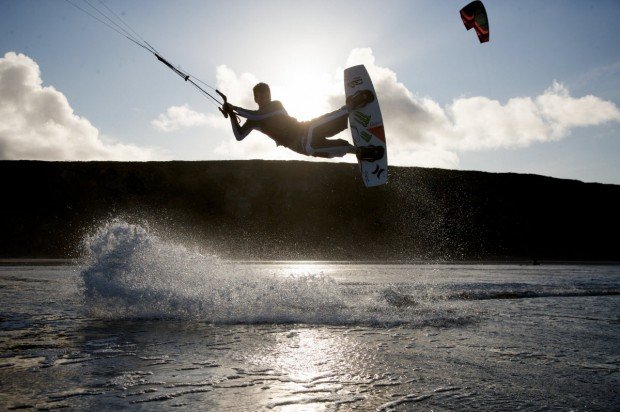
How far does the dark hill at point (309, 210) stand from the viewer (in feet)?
189

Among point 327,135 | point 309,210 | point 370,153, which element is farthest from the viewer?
point 309,210

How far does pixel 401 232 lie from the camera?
61094mm

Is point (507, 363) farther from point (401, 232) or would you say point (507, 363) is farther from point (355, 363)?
point (401, 232)

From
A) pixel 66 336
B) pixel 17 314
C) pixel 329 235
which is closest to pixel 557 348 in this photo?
pixel 66 336

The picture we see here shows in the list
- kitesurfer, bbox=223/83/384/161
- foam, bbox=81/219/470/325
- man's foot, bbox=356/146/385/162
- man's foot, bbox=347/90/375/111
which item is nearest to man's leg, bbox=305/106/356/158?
kitesurfer, bbox=223/83/384/161

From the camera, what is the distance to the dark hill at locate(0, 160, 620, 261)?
189ft

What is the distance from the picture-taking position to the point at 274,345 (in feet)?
18.1

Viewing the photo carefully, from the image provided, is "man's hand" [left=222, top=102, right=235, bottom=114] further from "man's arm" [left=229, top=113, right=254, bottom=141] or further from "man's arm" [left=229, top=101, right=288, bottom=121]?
"man's arm" [left=229, top=101, right=288, bottom=121]

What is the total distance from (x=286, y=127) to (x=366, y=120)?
7.38 ft

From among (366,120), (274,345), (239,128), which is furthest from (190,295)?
(366,120)

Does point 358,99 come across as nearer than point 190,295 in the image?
No

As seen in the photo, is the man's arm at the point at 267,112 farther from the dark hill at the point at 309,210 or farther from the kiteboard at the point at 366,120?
the dark hill at the point at 309,210

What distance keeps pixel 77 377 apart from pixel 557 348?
4.69 metres

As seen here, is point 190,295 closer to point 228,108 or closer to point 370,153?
point 228,108
